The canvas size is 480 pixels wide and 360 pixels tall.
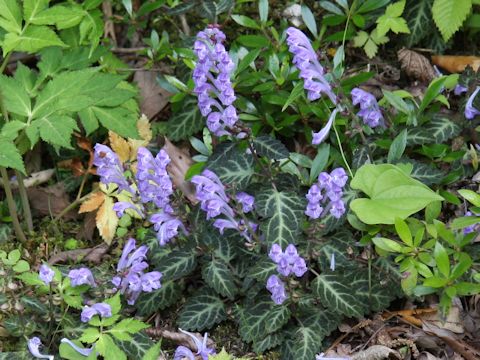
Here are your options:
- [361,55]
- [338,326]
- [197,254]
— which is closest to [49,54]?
[197,254]

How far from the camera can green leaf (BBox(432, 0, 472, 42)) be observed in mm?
4008

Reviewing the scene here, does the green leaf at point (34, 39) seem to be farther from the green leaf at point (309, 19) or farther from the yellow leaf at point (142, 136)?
the green leaf at point (309, 19)

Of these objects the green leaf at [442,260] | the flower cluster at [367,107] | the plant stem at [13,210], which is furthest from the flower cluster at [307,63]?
the plant stem at [13,210]

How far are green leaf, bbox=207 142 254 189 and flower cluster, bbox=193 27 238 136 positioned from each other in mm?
181

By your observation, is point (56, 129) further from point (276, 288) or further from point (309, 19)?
point (309, 19)

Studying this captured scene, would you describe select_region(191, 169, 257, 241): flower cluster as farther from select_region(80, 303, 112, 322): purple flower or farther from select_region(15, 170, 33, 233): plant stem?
select_region(15, 170, 33, 233): plant stem

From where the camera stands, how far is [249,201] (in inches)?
128

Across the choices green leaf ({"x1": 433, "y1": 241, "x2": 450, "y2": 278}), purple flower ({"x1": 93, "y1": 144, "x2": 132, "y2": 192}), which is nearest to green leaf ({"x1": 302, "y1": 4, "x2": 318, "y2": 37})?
purple flower ({"x1": 93, "y1": 144, "x2": 132, "y2": 192})

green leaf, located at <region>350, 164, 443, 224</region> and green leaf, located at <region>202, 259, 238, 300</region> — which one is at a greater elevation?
green leaf, located at <region>350, 164, 443, 224</region>

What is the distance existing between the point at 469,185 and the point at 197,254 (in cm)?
139

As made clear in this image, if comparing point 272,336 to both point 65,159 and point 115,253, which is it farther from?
point 65,159

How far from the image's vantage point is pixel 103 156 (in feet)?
11.1

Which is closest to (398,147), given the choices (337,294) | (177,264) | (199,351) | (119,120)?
(337,294)

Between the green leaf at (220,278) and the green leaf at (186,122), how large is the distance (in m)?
0.98
